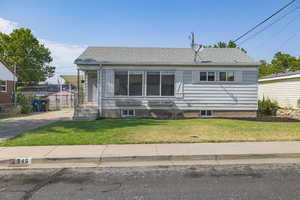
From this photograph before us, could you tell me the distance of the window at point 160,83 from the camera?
12.6 metres

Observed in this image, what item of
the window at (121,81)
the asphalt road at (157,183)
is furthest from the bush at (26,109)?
the asphalt road at (157,183)

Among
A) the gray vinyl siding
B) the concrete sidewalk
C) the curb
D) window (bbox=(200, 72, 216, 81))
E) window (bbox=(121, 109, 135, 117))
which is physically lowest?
the curb

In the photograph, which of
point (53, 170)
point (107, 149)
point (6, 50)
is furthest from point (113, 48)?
point (6, 50)

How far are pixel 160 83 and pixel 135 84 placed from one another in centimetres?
157

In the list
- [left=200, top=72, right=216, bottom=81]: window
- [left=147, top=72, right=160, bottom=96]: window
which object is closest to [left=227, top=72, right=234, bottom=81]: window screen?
[left=200, top=72, right=216, bottom=81]: window

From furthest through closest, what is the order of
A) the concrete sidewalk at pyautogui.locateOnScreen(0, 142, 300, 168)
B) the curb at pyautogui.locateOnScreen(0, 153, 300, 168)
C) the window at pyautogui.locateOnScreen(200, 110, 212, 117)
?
1. the window at pyautogui.locateOnScreen(200, 110, 212, 117)
2. the concrete sidewalk at pyautogui.locateOnScreen(0, 142, 300, 168)
3. the curb at pyautogui.locateOnScreen(0, 153, 300, 168)

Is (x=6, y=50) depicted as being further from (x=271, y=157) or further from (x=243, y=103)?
(x=271, y=157)

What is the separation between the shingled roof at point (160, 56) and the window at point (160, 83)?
0.75 metres

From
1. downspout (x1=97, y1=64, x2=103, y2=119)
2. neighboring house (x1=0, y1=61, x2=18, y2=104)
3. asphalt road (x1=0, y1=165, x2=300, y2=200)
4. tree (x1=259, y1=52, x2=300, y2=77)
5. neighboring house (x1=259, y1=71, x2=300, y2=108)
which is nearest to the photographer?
asphalt road (x1=0, y1=165, x2=300, y2=200)

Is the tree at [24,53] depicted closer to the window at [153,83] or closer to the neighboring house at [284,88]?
the window at [153,83]

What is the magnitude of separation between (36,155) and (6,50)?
41714mm

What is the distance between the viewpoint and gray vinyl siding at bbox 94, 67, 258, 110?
12.6 m

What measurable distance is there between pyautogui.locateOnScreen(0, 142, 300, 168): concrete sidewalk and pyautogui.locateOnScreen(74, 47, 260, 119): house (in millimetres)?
6604

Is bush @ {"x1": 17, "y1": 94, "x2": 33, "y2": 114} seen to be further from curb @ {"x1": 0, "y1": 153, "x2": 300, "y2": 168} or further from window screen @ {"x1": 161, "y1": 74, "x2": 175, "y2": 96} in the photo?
curb @ {"x1": 0, "y1": 153, "x2": 300, "y2": 168}
